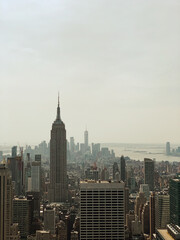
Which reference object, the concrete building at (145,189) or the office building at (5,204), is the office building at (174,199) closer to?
the concrete building at (145,189)

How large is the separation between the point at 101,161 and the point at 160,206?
5.84ft

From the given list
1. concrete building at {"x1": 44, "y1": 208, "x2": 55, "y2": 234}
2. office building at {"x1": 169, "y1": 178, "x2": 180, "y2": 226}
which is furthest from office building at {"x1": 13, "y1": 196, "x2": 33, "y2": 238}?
office building at {"x1": 169, "y1": 178, "x2": 180, "y2": 226}

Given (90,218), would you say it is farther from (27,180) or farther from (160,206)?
(27,180)

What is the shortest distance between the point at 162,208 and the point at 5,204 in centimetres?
280

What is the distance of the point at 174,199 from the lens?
18.1ft

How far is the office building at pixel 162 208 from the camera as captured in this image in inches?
206

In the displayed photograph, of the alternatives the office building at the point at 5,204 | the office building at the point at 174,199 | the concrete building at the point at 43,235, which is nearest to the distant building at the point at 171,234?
the office building at the point at 174,199

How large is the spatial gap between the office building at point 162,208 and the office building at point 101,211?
2.26ft

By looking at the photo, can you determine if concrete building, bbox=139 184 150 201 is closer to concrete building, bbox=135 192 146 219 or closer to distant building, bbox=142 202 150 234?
concrete building, bbox=135 192 146 219

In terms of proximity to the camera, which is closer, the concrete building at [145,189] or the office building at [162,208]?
the office building at [162,208]

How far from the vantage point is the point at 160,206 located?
5.96m

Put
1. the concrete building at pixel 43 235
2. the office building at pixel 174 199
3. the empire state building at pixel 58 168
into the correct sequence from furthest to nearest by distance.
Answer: the empire state building at pixel 58 168 < the concrete building at pixel 43 235 < the office building at pixel 174 199

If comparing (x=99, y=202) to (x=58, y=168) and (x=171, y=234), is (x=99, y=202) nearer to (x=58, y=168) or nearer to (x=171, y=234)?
(x=171, y=234)

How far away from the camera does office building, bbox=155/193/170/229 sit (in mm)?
5242
